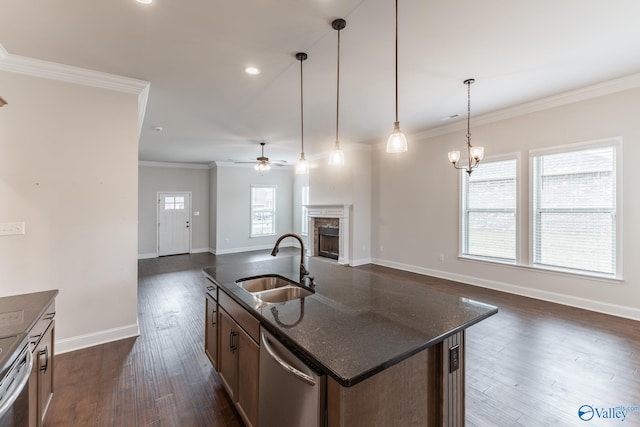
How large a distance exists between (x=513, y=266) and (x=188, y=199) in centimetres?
847

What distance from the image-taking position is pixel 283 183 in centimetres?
989

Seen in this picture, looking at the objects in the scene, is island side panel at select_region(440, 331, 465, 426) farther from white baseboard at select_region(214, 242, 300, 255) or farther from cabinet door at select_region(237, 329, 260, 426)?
white baseboard at select_region(214, 242, 300, 255)

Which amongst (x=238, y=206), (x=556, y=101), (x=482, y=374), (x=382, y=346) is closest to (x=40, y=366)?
(x=382, y=346)

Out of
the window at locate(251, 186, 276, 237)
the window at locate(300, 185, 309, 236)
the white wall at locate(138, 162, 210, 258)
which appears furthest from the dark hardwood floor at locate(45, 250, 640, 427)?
the window at locate(300, 185, 309, 236)

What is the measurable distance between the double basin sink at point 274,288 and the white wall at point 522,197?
4.08 meters

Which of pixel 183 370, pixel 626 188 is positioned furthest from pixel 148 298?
pixel 626 188

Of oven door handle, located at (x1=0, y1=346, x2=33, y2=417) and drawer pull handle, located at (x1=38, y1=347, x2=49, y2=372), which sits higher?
oven door handle, located at (x1=0, y1=346, x2=33, y2=417)

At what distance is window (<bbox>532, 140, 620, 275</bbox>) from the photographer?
3613 millimetres

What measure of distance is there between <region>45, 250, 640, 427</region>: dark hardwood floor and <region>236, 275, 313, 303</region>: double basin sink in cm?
84

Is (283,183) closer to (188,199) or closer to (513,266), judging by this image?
(188,199)

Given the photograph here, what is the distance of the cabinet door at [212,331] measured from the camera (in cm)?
222

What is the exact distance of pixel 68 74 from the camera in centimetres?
285

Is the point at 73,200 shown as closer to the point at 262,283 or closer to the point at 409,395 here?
the point at 262,283

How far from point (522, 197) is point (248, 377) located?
465 cm
